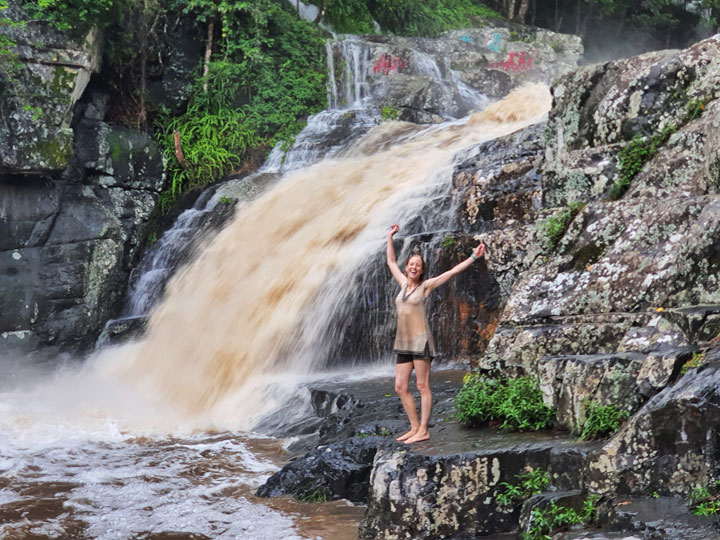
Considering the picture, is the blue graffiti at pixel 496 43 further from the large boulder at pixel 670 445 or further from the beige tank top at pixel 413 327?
the large boulder at pixel 670 445

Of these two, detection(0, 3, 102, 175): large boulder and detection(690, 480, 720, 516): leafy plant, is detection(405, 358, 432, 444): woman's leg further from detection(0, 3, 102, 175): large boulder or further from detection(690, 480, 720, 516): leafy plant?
detection(0, 3, 102, 175): large boulder

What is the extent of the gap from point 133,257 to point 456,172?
662cm

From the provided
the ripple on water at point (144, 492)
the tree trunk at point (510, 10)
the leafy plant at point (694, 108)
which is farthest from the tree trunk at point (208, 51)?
the tree trunk at point (510, 10)

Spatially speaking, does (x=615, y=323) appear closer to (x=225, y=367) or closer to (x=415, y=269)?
(x=415, y=269)

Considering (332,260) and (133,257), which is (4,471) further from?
(133,257)

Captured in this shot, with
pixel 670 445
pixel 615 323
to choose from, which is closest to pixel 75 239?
pixel 615 323

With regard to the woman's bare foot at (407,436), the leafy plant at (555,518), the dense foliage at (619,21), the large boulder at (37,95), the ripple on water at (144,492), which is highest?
the dense foliage at (619,21)

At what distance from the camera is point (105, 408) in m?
9.88

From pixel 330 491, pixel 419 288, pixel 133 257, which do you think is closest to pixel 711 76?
pixel 419 288

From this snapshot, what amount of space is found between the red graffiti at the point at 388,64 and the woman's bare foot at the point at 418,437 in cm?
1403

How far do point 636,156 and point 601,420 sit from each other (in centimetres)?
306

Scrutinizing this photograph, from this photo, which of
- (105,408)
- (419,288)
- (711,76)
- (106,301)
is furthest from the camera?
(106,301)

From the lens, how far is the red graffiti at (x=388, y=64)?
1817cm

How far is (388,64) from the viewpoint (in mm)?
18219
